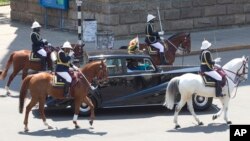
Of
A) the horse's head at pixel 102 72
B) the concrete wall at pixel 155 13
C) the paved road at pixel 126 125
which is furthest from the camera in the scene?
the concrete wall at pixel 155 13

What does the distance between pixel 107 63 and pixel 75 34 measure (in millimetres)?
13490

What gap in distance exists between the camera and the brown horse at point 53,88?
18.7 m

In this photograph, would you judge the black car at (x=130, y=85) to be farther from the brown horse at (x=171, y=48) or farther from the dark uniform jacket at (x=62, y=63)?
the brown horse at (x=171, y=48)

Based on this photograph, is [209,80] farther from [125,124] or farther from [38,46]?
[38,46]

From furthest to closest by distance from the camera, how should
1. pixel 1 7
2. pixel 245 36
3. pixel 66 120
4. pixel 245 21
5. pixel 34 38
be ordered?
pixel 1 7, pixel 245 21, pixel 245 36, pixel 34 38, pixel 66 120

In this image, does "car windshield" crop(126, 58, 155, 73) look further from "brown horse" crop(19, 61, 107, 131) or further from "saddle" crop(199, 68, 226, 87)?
"saddle" crop(199, 68, 226, 87)

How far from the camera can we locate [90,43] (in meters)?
31.5

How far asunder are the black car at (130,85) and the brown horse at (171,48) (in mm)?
3684

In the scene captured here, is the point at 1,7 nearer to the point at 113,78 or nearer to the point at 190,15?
the point at 190,15

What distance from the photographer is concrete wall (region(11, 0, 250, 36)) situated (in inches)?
1260

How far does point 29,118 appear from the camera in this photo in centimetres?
2005

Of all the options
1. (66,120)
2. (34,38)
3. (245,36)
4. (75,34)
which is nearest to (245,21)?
(245,36)

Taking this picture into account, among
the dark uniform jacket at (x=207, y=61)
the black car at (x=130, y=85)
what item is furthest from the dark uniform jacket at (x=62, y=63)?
the dark uniform jacket at (x=207, y=61)

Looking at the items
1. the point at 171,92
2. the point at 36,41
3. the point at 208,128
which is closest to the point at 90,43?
the point at 36,41
